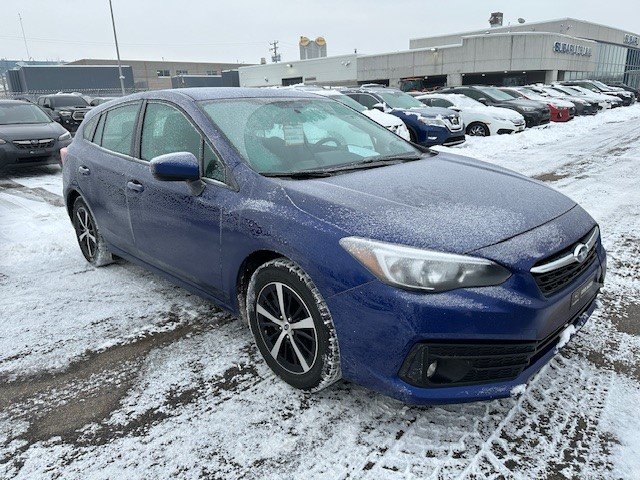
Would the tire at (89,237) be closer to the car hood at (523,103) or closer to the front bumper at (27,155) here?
the front bumper at (27,155)

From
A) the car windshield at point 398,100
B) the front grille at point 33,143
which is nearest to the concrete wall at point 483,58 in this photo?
the car windshield at point 398,100

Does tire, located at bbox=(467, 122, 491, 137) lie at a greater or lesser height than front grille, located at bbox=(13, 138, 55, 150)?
lesser

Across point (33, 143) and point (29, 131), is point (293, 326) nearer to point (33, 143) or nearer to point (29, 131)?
point (33, 143)

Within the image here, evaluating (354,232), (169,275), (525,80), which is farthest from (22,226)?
(525,80)

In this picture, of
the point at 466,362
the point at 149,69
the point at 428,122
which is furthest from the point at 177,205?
the point at 149,69

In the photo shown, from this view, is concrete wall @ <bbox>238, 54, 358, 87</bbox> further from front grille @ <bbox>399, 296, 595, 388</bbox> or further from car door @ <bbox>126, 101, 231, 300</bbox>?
front grille @ <bbox>399, 296, 595, 388</bbox>

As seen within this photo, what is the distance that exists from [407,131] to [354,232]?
32.5 feet

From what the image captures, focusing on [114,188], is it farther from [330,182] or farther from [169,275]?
[330,182]

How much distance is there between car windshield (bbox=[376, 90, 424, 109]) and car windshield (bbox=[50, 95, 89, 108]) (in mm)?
12144

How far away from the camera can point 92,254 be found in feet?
15.3

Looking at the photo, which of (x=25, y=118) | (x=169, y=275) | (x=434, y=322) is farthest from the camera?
(x=25, y=118)

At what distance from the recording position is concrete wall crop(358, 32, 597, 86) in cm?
4197

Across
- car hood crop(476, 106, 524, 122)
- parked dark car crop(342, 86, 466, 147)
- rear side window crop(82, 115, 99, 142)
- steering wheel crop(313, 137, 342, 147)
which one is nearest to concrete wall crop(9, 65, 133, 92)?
parked dark car crop(342, 86, 466, 147)

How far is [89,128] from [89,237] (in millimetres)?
1033
